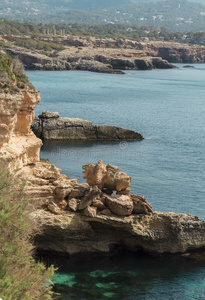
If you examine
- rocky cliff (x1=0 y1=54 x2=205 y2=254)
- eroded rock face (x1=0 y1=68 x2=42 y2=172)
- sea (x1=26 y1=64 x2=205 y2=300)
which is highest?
eroded rock face (x1=0 y1=68 x2=42 y2=172)

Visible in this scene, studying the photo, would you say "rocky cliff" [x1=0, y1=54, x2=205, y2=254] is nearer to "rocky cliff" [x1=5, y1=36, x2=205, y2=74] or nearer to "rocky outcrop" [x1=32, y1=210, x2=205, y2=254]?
"rocky outcrop" [x1=32, y1=210, x2=205, y2=254]

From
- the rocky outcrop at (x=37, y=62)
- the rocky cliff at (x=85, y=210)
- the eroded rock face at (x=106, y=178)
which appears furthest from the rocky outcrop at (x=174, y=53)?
the rocky cliff at (x=85, y=210)

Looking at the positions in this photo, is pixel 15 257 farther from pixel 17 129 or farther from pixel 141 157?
pixel 141 157

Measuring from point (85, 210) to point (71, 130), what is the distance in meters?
→ 30.2

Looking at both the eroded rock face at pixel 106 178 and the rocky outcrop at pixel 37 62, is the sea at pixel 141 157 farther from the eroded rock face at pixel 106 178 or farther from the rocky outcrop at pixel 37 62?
the rocky outcrop at pixel 37 62

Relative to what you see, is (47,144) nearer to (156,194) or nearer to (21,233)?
(156,194)

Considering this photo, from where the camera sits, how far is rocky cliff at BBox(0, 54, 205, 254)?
24.8 m

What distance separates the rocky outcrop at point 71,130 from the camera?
→ 176 feet

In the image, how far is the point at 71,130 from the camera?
5472 cm

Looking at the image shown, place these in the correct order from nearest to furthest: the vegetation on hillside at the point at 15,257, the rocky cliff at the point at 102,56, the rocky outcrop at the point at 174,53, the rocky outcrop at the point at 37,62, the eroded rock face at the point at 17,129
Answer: the vegetation on hillside at the point at 15,257 < the eroded rock face at the point at 17,129 < the rocky outcrop at the point at 37,62 < the rocky cliff at the point at 102,56 < the rocky outcrop at the point at 174,53

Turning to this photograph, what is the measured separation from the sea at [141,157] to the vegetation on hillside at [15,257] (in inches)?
182

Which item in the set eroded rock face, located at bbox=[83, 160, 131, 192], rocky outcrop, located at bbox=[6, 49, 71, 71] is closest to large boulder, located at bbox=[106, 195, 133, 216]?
eroded rock face, located at bbox=[83, 160, 131, 192]

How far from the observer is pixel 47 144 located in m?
51.5

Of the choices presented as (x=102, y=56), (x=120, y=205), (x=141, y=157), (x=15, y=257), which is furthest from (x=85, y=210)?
(x=102, y=56)
